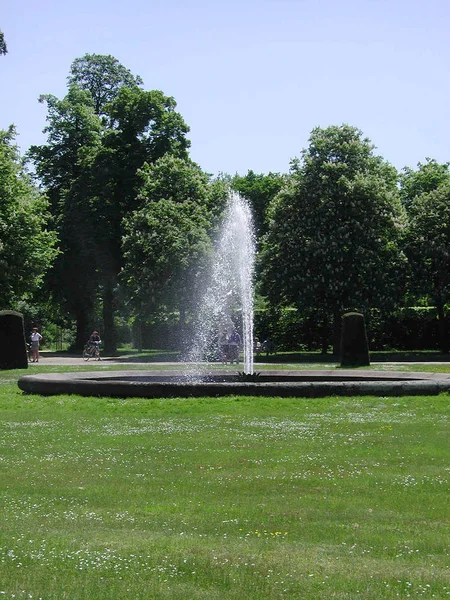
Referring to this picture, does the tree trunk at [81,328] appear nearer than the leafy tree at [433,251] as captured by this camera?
No

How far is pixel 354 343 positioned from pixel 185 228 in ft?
54.9

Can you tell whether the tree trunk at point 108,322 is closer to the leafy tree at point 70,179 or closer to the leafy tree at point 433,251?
the leafy tree at point 70,179

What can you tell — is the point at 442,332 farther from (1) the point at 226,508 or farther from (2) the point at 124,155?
(1) the point at 226,508

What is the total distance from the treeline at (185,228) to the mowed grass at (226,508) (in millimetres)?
29178

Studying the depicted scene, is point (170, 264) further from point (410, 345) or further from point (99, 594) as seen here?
point (99, 594)

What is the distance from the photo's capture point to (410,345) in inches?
1912

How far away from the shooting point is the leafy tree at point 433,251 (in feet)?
143

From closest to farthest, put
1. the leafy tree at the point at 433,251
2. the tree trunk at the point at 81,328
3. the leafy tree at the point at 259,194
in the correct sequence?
the leafy tree at the point at 433,251 < the tree trunk at the point at 81,328 < the leafy tree at the point at 259,194

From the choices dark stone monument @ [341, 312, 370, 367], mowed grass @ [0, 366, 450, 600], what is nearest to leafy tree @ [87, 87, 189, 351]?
dark stone monument @ [341, 312, 370, 367]

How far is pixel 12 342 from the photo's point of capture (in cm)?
3111

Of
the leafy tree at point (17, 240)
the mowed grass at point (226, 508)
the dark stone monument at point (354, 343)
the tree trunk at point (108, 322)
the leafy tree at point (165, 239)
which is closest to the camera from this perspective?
the mowed grass at point (226, 508)

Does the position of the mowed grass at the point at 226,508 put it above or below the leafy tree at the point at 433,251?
below

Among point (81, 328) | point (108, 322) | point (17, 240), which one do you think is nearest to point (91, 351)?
point (17, 240)

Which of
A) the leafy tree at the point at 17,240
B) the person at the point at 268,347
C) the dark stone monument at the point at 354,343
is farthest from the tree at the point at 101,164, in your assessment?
the dark stone monument at the point at 354,343
